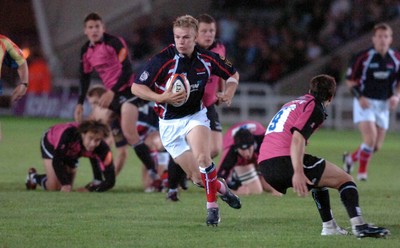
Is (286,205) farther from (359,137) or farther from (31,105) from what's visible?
(31,105)

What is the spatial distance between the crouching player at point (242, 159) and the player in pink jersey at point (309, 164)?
347cm

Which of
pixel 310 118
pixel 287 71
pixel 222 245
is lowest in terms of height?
pixel 222 245

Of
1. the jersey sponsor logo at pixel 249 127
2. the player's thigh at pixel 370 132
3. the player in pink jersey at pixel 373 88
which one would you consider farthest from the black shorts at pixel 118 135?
the player's thigh at pixel 370 132

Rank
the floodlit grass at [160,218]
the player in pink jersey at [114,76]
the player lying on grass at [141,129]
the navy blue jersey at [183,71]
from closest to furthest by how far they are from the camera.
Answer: the floodlit grass at [160,218] < the navy blue jersey at [183,71] < the player in pink jersey at [114,76] < the player lying on grass at [141,129]

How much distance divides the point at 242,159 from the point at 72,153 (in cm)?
216

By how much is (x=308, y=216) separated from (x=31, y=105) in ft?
61.3

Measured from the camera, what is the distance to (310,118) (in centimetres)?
863

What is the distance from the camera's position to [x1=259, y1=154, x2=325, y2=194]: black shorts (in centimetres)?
870

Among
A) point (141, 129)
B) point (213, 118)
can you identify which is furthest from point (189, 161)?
point (141, 129)

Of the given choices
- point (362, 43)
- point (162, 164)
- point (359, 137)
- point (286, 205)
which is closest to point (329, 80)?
point (286, 205)

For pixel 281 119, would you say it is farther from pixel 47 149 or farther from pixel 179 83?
pixel 47 149

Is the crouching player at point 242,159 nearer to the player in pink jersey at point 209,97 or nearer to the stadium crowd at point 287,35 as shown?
the player in pink jersey at point 209,97

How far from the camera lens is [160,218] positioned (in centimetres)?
1027

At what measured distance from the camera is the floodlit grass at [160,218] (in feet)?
28.4
